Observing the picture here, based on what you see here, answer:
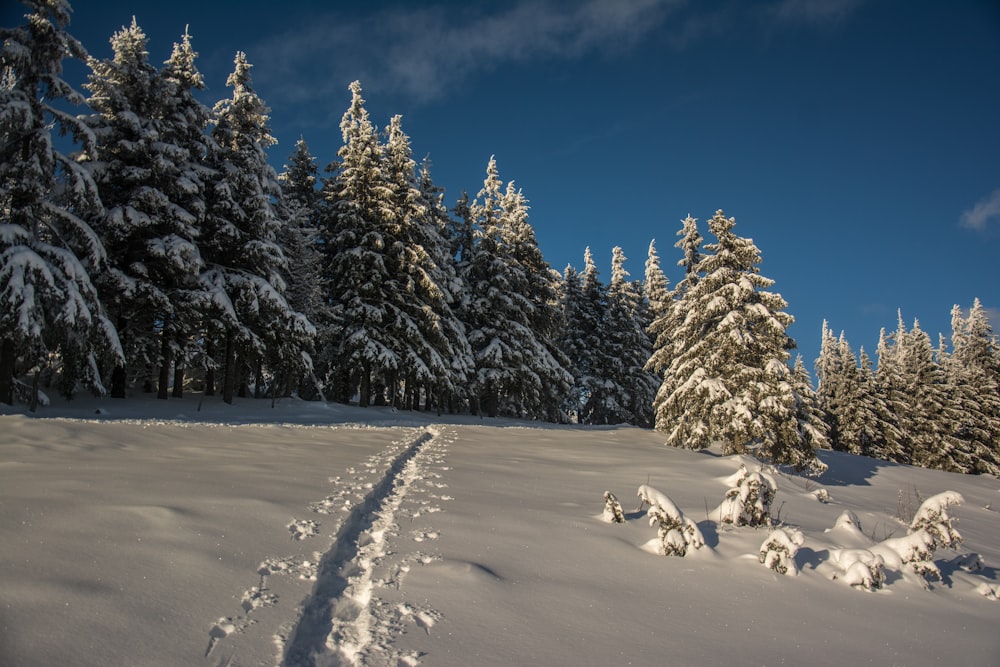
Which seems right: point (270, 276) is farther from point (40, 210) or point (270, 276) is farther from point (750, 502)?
point (750, 502)

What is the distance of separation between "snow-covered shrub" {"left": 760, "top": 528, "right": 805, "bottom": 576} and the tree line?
1180 cm

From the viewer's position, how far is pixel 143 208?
63.0 feet

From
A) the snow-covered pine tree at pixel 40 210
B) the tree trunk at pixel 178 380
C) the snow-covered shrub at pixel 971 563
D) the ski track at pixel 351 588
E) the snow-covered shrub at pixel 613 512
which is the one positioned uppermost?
the snow-covered pine tree at pixel 40 210

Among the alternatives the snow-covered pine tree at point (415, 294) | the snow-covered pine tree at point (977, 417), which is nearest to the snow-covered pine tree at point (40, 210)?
the snow-covered pine tree at point (415, 294)

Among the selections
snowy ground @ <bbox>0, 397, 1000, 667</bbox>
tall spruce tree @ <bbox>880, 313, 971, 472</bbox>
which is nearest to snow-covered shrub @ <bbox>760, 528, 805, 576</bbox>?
snowy ground @ <bbox>0, 397, 1000, 667</bbox>

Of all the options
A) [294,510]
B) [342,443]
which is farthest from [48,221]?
[294,510]

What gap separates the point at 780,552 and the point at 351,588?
4.23 m

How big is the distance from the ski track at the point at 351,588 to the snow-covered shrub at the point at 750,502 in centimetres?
379

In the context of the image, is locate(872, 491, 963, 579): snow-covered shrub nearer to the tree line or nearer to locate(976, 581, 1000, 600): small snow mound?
locate(976, 581, 1000, 600): small snow mound

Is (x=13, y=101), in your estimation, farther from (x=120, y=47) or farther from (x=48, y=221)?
(x=120, y=47)

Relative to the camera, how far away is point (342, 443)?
503 inches

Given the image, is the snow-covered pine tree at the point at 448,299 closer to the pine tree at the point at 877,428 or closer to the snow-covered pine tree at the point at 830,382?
the snow-covered pine tree at the point at 830,382

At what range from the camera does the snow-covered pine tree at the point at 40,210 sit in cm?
1380

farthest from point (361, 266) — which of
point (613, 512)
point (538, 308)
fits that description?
point (613, 512)
